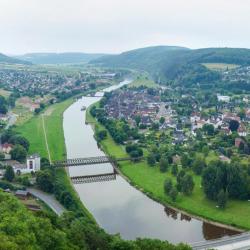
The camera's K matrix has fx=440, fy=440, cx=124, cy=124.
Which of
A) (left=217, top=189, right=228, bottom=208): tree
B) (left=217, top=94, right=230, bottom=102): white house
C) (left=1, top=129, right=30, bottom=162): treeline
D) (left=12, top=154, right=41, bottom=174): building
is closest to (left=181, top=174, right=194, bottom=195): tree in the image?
(left=217, top=189, right=228, bottom=208): tree

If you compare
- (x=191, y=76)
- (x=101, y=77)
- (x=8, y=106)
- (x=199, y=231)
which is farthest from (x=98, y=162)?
(x=101, y=77)

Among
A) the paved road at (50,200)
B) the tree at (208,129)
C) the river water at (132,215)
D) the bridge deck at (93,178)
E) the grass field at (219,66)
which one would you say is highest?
the grass field at (219,66)

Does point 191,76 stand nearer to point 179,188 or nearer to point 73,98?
point 73,98

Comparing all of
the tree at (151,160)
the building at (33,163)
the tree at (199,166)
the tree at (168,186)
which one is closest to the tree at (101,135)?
the tree at (151,160)

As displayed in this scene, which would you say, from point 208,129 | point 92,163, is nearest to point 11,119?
point 92,163

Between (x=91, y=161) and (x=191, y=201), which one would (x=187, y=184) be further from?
(x=91, y=161)

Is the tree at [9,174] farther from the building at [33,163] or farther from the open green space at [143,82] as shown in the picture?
the open green space at [143,82]
